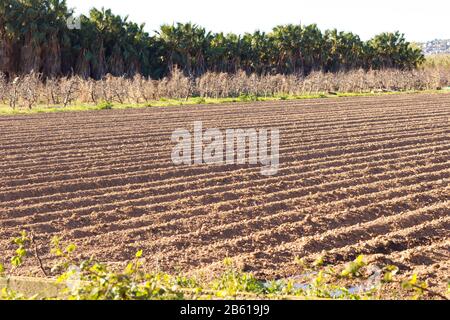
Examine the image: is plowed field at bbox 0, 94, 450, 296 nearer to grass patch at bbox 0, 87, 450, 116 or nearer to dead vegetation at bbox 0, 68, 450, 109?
grass patch at bbox 0, 87, 450, 116

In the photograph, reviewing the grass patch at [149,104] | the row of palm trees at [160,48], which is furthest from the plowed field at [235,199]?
the row of palm trees at [160,48]

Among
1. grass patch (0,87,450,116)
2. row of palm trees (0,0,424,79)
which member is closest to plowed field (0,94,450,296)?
grass patch (0,87,450,116)

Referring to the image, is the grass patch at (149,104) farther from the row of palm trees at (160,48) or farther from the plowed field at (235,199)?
the plowed field at (235,199)

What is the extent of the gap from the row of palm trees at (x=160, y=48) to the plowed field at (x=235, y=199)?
17.2 m

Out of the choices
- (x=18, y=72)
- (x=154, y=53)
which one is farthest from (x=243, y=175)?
(x=154, y=53)

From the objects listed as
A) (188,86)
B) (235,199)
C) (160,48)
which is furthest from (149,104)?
(235,199)

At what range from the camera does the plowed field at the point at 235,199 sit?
734cm

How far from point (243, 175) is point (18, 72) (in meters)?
26.3

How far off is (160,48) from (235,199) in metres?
32.0

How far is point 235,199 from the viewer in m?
9.78

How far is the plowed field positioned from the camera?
7.34m

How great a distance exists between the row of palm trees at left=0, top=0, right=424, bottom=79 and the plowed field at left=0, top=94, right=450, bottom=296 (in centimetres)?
1724

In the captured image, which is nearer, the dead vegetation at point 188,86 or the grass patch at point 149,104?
the grass patch at point 149,104
